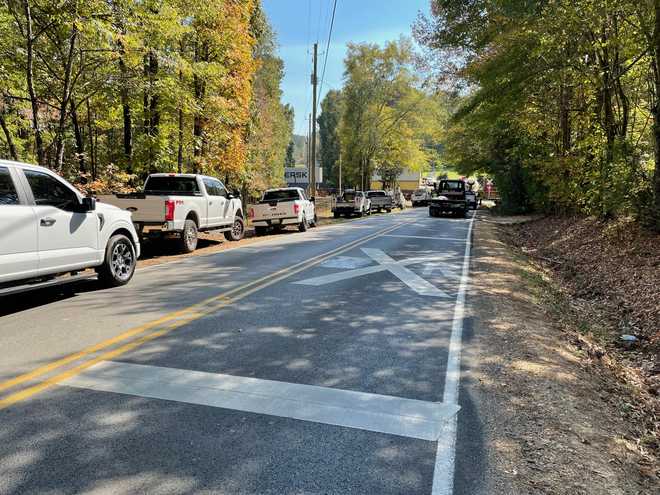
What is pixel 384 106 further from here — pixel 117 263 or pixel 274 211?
pixel 117 263

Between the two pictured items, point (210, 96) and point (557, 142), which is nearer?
point (210, 96)

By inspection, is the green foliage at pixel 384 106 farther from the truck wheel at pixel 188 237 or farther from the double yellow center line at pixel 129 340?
the double yellow center line at pixel 129 340

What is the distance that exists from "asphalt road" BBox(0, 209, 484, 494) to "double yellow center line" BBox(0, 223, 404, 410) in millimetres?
25

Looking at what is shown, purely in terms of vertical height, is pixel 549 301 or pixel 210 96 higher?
pixel 210 96

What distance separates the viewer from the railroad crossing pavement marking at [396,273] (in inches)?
352

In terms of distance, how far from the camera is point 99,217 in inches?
322

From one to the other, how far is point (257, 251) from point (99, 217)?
5.95 m

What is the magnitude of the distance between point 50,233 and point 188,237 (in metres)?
6.84

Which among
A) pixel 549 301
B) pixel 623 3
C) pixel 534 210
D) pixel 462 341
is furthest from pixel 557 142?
pixel 462 341

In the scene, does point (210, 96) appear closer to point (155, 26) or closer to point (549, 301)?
point (155, 26)

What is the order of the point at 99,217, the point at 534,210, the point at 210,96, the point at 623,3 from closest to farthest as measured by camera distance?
the point at 99,217 < the point at 623,3 < the point at 210,96 < the point at 534,210

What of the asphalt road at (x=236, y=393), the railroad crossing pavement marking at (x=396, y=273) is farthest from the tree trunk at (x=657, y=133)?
the asphalt road at (x=236, y=393)

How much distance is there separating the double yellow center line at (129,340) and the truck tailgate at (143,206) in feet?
15.9

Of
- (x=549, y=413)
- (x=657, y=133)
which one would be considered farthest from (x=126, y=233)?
(x=657, y=133)
